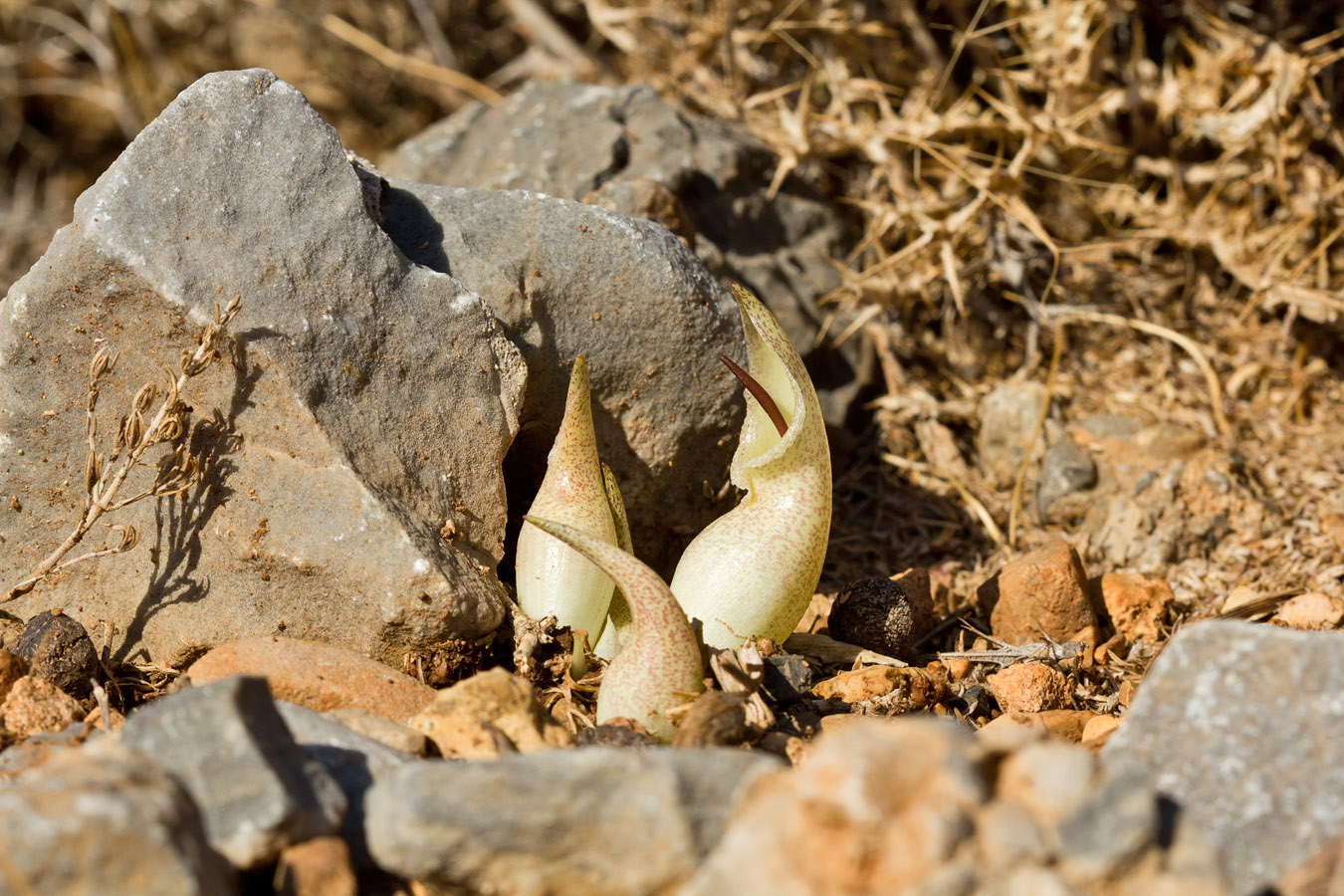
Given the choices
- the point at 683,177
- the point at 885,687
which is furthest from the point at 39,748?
the point at 683,177

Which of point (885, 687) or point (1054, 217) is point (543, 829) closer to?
point (885, 687)

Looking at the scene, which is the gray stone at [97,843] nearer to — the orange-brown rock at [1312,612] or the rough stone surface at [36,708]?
the rough stone surface at [36,708]

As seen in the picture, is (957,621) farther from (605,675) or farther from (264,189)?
(264,189)

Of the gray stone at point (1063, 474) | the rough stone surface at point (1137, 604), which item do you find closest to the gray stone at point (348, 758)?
the rough stone surface at point (1137, 604)

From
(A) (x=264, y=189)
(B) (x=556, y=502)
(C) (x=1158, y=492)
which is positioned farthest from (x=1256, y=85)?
(A) (x=264, y=189)

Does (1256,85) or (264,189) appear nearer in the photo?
(264,189)

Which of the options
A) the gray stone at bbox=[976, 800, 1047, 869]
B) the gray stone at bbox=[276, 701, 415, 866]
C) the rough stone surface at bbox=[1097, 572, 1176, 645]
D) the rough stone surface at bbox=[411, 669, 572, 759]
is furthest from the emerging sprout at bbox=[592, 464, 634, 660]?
the rough stone surface at bbox=[1097, 572, 1176, 645]
